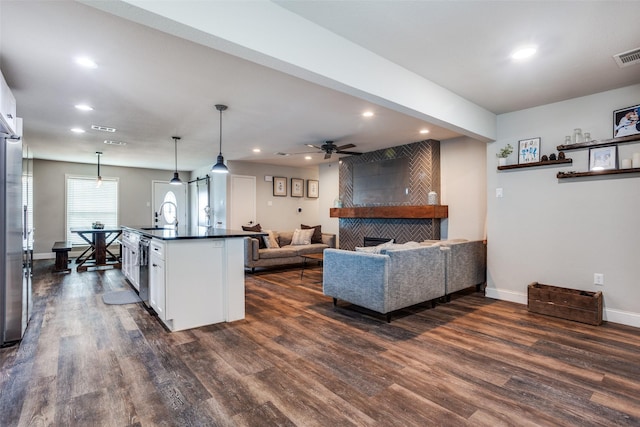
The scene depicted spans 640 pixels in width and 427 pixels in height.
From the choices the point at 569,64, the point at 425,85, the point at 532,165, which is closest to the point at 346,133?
the point at 425,85

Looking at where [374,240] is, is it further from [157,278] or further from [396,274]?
[157,278]

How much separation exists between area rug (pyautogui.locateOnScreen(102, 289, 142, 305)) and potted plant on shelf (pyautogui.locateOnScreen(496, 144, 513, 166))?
5052 mm

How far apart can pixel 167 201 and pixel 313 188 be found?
4132mm

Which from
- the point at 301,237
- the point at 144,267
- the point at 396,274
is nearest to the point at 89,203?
the point at 301,237

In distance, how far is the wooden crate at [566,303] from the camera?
3254 mm

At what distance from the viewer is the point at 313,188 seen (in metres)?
9.17

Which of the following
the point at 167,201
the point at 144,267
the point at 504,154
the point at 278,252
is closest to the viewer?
the point at 144,267

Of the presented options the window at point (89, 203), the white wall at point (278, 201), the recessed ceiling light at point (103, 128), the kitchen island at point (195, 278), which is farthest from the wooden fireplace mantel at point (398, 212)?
the window at point (89, 203)

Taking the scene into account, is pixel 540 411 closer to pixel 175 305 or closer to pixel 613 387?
pixel 613 387

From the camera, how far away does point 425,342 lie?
9.27ft

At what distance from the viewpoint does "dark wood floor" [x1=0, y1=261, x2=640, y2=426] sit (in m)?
1.83

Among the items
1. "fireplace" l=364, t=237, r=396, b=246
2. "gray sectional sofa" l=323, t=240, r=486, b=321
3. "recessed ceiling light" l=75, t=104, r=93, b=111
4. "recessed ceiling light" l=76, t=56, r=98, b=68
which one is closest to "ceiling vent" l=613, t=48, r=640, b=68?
"gray sectional sofa" l=323, t=240, r=486, b=321

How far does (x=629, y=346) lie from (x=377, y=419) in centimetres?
251

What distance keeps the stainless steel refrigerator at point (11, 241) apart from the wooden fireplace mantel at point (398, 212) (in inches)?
195
